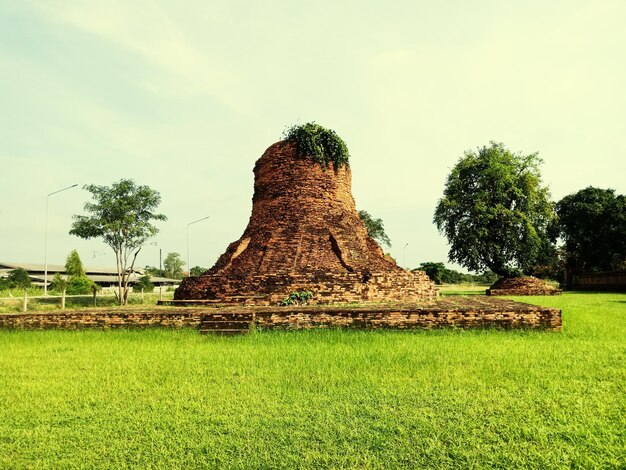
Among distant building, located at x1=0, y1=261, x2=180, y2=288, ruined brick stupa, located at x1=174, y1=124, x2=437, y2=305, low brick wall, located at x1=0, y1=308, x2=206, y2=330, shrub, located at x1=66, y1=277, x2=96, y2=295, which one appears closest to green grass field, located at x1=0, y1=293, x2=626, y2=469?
low brick wall, located at x1=0, y1=308, x2=206, y2=330

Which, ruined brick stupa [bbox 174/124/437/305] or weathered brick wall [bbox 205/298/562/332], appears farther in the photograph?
ruined brick stupa [bbox 174/124/437/305]

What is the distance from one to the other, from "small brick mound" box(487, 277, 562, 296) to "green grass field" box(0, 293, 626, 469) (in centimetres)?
1774

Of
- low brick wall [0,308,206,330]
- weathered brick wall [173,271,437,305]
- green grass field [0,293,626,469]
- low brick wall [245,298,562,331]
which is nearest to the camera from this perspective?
green grass field [0,293,626,469]

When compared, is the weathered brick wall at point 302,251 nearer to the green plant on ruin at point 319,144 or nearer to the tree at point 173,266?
the green plant on ruin at point 319,144

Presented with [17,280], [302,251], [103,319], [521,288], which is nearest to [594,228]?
[521,288]

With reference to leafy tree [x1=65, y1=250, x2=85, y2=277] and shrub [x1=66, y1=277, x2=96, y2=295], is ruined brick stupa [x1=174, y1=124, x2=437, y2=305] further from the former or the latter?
leafy tree [x1=65, y1=250, x2=85, y2=277]

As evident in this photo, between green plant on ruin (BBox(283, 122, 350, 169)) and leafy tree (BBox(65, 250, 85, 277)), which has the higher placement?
green plant on ruin (BBox(283, 122, 350, 169))

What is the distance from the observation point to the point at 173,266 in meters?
70.7

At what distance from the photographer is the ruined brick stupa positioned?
36.1 feet

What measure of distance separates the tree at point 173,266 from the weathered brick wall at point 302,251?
2309 inches

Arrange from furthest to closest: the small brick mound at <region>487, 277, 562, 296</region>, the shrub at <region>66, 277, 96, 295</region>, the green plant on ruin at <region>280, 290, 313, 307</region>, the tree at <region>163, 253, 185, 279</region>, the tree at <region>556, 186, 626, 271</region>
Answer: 1. the tree at <region>163, 253, 185, 279</region>
2. the tree at <region>556, 186, 626, 271</region>
3. the small brick mound at <region>487, 277, 562, 296</region>
4. the shrub at <region>66, 277, 96, 295</region>
5. the green plant on ruin at <region>280, 290, 313, 307</region>

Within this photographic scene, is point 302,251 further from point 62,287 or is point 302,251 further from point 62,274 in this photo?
point 62,274

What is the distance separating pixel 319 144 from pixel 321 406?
38.6 ft

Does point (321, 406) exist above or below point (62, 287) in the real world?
below
